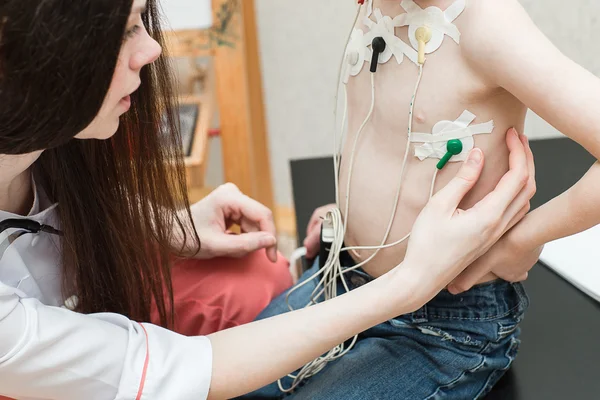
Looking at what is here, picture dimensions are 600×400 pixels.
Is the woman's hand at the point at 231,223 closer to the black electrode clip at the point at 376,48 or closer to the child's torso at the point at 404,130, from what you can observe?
the child's torso at the point at 404,130

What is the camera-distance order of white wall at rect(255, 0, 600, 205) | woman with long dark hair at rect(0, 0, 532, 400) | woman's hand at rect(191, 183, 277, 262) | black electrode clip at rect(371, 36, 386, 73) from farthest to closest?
Answer: white wall at rect(255, 0, 600, 205), woman's hand at rect(191, 183, 277, 262), black electrode clip at rect(371, 36, 386, 73), woman with long dark hair at rect(0, 0, 532, 400)

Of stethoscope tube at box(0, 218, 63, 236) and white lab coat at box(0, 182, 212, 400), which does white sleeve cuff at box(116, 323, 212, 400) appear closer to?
white lab coat at box(0, 182, 212, 400)

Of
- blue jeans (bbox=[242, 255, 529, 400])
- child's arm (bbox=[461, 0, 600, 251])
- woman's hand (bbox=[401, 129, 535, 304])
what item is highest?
child's arm (bbox=[461, 0, 600, 251])

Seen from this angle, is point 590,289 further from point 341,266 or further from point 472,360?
point 341,266

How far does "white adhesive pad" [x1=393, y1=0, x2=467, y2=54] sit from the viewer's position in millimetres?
710

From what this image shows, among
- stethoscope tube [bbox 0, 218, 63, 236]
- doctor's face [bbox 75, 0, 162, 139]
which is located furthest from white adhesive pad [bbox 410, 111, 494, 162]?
stethoscope tube [bbox 0, 218, 63, 236]

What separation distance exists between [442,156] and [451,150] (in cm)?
3

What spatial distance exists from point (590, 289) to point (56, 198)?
762mm

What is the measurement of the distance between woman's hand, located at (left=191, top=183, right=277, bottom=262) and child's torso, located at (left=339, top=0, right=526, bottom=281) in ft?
0.60

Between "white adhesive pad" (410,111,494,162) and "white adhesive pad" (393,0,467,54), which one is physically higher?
"white adhesive pad" (393,0,467,54)

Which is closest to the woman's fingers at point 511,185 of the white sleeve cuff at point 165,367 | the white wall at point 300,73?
the white sleeve cuff at point 165,367

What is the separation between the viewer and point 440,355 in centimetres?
82

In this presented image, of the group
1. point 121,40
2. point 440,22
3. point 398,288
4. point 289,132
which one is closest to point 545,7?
point 289,132

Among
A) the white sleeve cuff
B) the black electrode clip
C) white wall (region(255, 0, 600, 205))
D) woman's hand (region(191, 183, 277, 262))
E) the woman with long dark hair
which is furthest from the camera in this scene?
white wall (region(255, 0, 600, 205))
